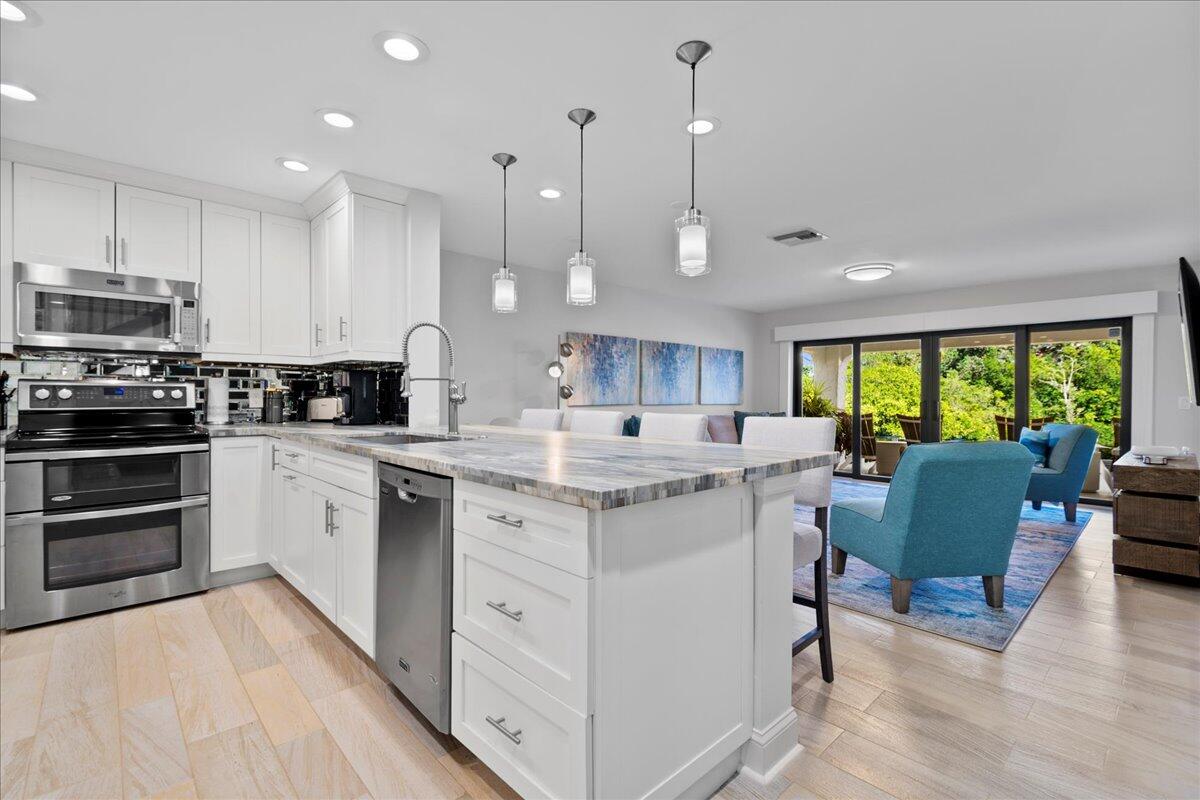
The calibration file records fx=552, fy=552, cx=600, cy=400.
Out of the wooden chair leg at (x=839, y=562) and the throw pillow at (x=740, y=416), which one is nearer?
the wooden chair leg at (x=839, y=562)

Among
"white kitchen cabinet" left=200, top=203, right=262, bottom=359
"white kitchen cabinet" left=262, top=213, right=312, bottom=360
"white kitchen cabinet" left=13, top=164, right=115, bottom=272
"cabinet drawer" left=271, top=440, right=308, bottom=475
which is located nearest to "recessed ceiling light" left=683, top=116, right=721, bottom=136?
"cabinet drawer" left=271, top=440, right=308, bottom=475

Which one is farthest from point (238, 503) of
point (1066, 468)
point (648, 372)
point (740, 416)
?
point (1066, 468)

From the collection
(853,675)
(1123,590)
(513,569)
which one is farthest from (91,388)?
(1123,590)

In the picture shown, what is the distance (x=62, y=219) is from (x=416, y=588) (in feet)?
9.63

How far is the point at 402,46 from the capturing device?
2.00 meters

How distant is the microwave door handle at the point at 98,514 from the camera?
2490 mm

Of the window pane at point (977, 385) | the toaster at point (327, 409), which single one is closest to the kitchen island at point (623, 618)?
the toaster at point (327, 409)

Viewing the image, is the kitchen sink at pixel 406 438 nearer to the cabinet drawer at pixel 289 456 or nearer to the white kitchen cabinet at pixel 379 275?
the cabinet drawer at pixel 289 456

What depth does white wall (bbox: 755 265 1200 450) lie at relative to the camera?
199 inches

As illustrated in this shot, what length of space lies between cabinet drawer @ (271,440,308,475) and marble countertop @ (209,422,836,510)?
0.23 m

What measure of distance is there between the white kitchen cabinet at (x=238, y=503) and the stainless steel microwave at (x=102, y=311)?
69 centimetres

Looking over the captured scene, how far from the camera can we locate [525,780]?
1.33 meters

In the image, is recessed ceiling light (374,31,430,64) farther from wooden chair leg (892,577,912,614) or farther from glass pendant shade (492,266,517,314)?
wooden chair leg (892,577,912,614)

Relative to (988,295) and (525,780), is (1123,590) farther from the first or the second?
(988,295)
